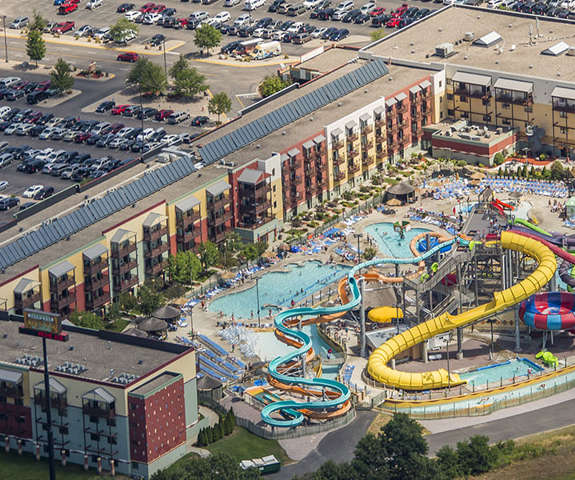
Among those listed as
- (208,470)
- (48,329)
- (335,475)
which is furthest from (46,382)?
(335,475)

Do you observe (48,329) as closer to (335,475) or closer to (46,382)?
(46,382)

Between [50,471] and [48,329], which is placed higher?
[48,329]

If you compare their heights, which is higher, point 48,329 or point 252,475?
point 48,329

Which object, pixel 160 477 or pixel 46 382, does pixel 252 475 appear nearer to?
pixel 160 477

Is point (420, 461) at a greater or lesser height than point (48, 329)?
lesser

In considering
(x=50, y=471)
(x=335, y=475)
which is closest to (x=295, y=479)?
(x=335, y=475)

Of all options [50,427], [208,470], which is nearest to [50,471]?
[50,427]

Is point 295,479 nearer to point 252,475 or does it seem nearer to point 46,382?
point 252,475
